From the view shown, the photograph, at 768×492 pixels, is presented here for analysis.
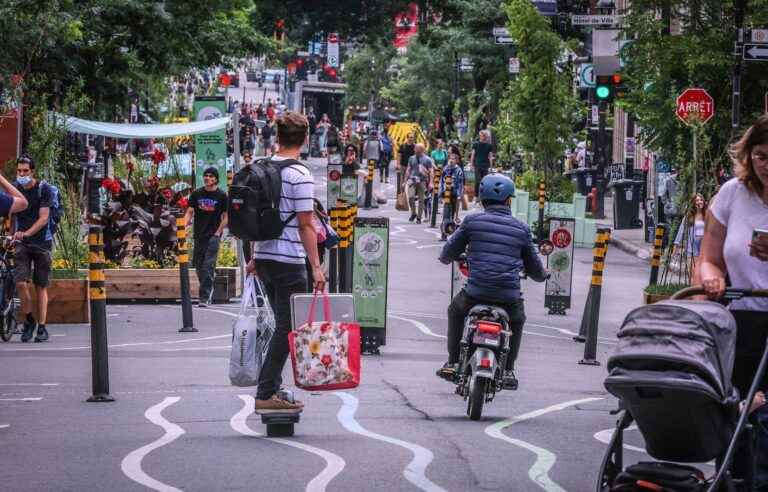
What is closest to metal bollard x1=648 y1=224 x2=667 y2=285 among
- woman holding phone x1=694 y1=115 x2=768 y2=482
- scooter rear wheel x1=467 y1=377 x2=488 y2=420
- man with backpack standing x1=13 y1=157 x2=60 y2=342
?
man with backpack standing x1=13 y1=157 x2=60 y2=342

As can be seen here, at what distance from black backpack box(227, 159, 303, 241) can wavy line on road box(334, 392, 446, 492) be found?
1.48 m

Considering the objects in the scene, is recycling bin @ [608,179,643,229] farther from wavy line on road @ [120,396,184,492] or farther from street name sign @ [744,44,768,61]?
wavy line on road @ [120,396,184,492]

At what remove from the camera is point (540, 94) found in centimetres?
3566

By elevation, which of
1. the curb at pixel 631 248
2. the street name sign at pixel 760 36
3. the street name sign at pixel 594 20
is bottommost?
the curb at pixel 631 248

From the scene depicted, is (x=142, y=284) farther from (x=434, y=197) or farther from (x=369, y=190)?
(x=369, y=190)

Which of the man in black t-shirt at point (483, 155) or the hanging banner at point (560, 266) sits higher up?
the man in black t-shirt at point (483, 155)

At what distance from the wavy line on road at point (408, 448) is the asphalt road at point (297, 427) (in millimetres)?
13

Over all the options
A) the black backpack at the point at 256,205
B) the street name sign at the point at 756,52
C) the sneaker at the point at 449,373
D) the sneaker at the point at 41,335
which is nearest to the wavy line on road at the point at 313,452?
the black backpack at the point at 256,205

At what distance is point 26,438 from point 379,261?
6.53m

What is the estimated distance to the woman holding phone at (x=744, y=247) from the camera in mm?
6453

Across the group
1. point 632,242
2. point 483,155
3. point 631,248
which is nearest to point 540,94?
point 632,242

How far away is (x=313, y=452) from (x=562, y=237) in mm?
11867

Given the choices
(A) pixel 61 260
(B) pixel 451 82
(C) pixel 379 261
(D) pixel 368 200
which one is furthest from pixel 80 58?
(B) pixel 451 82

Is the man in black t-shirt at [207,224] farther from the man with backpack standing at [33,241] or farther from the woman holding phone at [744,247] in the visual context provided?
the woman holding phone at [744,247]
